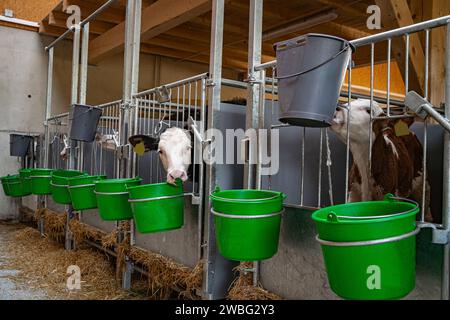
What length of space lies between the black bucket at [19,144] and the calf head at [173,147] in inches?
152

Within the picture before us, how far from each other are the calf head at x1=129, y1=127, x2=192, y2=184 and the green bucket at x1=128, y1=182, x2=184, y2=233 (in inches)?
4.7

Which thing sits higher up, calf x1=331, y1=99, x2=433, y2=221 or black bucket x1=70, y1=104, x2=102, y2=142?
black bucket x1=70, y1=104, x2=102, y2=142

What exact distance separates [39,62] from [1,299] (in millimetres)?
4548

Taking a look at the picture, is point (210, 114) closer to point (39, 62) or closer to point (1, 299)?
point (1, 299)

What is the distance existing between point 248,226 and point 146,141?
3.89 ft

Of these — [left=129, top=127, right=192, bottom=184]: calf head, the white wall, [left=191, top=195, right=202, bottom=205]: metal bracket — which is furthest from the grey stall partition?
the white wall

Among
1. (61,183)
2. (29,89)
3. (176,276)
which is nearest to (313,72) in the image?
(176,276)

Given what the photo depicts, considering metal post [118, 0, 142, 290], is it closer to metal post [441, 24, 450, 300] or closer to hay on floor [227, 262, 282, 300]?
hay on floor [227, 262, 282, 300]

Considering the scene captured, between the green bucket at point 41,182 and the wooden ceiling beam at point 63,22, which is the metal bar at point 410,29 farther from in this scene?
the wooden ceiling beam at point 63,22

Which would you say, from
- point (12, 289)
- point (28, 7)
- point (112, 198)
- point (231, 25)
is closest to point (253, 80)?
point (112, 198)

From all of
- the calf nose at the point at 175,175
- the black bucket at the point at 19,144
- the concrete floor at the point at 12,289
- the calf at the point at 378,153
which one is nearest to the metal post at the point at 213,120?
the calf nose at the point at 175,175

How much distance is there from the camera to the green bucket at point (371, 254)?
113 cm

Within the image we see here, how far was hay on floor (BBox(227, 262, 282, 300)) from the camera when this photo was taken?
1.99 m

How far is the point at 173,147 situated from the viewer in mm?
2398
